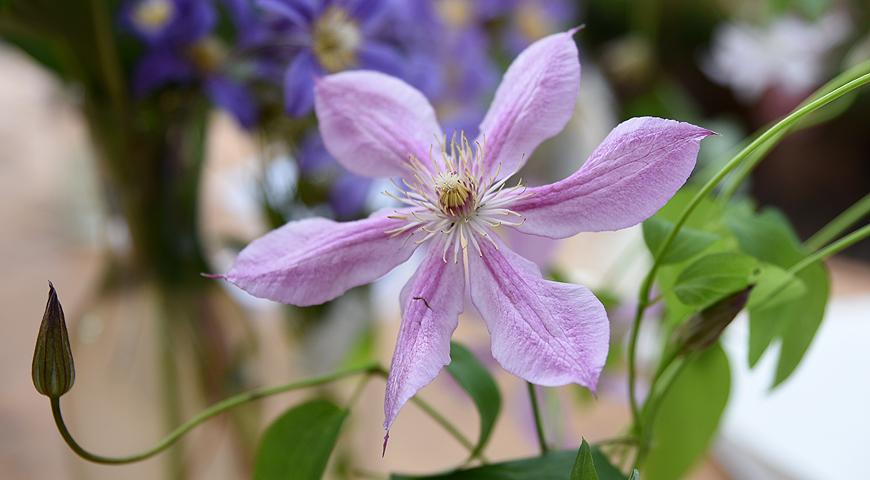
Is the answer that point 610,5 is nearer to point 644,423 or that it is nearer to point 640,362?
point 640,362

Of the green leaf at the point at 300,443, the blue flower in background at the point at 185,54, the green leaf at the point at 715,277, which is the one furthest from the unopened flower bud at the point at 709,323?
the blue flower in background at the point at 185,54

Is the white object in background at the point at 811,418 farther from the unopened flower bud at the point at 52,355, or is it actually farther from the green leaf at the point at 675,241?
the unopened flower bud at the point at 52,355

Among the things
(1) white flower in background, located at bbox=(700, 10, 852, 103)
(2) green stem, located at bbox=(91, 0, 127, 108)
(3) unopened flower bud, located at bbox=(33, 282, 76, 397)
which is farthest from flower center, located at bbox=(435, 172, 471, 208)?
(1) white flower in background, located at bbox=(700, 10, 852, 103)

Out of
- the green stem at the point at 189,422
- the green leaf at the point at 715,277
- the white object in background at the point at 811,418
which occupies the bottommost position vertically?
the white object in background at the point at 811,418

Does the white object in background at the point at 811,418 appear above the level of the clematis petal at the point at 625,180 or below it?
below

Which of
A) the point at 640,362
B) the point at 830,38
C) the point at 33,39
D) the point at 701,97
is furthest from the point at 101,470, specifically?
the point at 701,97

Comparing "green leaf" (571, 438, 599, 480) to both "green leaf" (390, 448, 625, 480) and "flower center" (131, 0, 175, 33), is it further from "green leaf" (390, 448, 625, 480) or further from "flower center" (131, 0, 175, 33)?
"flower center" (131, 0, 175, 33)
